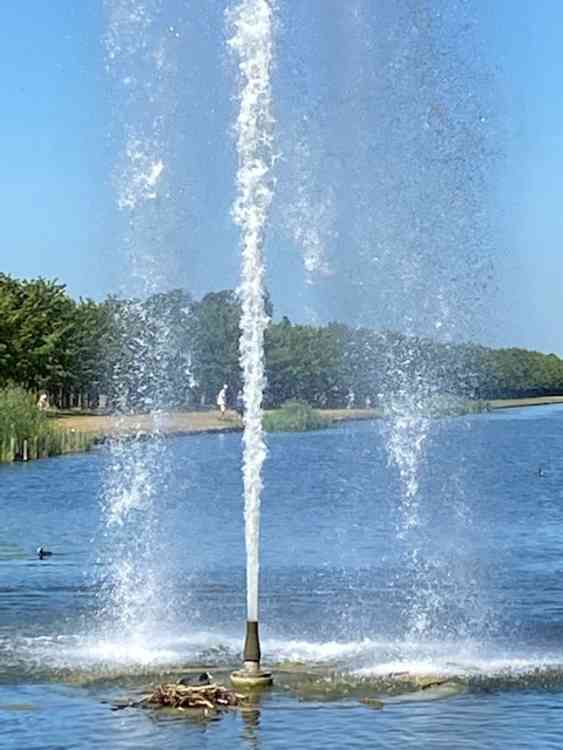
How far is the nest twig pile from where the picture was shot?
19.2m

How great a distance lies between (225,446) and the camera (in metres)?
91.9

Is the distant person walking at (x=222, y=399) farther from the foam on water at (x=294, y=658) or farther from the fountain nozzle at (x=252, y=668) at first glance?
the fountain nozzle at (x=252, y=668)

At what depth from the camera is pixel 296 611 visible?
92.4 ft

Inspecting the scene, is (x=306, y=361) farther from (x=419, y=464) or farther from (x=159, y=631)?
(x=159, y=631)

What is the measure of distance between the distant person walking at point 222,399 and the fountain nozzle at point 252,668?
3229 inches

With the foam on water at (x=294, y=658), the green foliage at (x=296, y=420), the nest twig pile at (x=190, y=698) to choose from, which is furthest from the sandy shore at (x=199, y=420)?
the nest twig pile at (x=190, y=698)

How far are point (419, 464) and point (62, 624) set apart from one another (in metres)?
35.2

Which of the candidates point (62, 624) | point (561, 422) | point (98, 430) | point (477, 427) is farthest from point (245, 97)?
point (561, 422)

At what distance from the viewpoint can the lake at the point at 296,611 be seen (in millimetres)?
18656

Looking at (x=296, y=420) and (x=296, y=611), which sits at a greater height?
(x=296, y=420)

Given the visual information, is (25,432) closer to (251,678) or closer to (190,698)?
(251,678)

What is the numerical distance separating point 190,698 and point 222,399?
89.1 meters

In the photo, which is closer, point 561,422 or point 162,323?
point 162,323

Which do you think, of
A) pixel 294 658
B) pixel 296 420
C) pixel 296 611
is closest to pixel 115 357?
pixel 296 420
